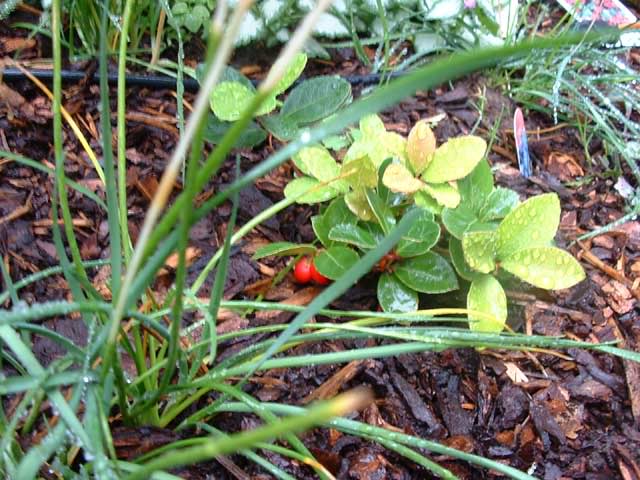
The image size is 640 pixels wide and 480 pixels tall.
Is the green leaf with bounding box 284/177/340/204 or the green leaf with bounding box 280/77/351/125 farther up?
the green leaf with bounding box 280/77/351/125

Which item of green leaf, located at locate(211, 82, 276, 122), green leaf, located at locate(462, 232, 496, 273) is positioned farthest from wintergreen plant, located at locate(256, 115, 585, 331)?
green leaf, located at locate(211, 82, 276, 122)

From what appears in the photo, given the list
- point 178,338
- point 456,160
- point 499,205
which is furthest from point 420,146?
point 178,338

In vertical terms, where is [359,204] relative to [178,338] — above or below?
below

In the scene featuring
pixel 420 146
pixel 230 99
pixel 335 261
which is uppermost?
pixel 230 99

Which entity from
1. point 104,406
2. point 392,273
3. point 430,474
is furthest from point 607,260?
point 104,406

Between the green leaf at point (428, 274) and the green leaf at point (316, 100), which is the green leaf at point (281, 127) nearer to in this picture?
the green leaf at point (316, 100)

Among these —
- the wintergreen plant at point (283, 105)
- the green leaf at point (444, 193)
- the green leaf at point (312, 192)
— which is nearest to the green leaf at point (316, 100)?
the wintergreen plant at point (283, 105)

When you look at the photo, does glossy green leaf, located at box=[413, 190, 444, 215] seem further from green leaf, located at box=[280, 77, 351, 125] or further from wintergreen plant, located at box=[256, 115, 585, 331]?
green leaf, located at box=[280, 77, 351, 125]

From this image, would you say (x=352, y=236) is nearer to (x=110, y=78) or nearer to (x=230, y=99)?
(x=230, y=99)
